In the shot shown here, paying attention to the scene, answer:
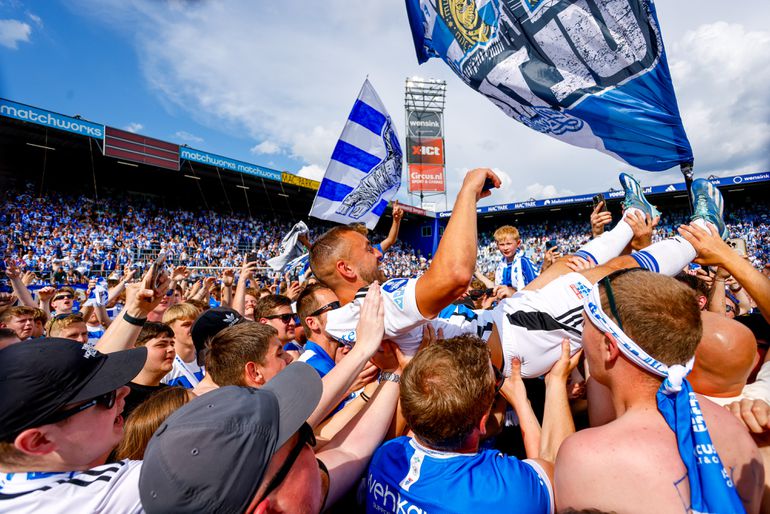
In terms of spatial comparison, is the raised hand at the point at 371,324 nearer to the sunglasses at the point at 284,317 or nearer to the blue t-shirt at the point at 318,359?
the blue t-shirt at the point at 318,359

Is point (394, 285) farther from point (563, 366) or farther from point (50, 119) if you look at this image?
point (50, 119)

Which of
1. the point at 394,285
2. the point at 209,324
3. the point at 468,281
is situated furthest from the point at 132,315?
the point at 468,281

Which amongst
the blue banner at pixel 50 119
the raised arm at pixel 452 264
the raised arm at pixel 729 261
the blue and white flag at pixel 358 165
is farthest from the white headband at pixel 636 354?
the blue banner at pixel 50 119

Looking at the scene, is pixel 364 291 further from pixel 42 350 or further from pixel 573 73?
pixel 573 73

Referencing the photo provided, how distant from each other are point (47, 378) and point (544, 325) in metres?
2.12

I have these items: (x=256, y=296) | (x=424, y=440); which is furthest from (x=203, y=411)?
(x=256, y=296)

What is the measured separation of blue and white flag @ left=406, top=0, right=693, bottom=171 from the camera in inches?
130

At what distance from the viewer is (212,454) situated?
3.52ft

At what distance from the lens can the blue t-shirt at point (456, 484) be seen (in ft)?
4.65

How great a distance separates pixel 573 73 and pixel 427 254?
31.5 meters

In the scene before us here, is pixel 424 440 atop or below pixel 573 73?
below

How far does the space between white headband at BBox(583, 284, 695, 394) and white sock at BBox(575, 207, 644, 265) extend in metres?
1.32

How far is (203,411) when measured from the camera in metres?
1.16

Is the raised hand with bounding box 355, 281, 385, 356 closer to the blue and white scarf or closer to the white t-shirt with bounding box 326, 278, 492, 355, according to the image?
the white t-shirt with bounding box 326, 278, 492, 355
